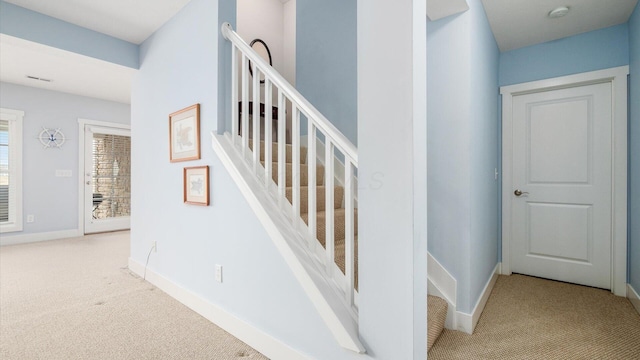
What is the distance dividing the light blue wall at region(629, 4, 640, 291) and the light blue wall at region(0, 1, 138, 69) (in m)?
4.35

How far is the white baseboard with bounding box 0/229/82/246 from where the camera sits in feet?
14.3

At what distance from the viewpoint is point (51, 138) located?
4.79m

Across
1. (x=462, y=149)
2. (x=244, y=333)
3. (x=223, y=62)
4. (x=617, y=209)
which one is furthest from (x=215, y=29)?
(x=617, y=209)

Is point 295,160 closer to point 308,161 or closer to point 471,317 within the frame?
point 308,161

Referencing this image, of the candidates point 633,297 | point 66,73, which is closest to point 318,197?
point 633,297

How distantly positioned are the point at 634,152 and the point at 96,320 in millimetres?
4220

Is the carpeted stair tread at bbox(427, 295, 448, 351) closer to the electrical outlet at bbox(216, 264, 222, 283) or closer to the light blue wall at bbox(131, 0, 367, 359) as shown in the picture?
the light blue wall at bbox(131, 0, 367, 359)

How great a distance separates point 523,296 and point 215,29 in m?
3.23

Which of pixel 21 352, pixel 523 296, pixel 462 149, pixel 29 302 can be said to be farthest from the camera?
pixel 523 296

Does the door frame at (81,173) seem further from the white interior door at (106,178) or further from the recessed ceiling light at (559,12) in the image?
the recessed ceiling light at (559,12)

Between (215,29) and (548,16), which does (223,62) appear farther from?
(548,16)

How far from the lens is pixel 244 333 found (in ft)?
5.96

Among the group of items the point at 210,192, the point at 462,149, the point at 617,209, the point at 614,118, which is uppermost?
the point at 614,118

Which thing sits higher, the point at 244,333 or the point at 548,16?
the point at 548,16
